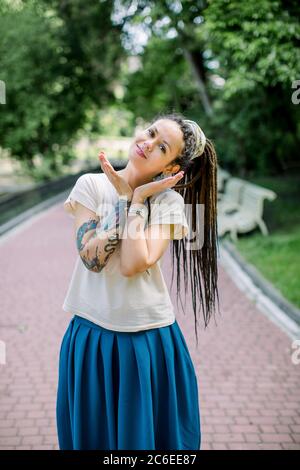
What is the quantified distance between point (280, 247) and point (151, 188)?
22.4ft

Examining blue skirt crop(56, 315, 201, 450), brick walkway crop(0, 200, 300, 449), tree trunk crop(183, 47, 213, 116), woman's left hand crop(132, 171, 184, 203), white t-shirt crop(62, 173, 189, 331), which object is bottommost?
brick walkway crop(0, 200, 300, 449)

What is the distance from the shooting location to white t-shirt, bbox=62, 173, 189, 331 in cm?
201

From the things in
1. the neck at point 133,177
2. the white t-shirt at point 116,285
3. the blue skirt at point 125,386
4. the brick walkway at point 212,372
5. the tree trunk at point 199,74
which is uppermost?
the tree trunk at point 199,74

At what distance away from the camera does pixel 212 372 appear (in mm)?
4363

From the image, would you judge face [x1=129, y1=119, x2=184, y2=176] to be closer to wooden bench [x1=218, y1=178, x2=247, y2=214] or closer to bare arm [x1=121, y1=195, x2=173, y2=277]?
bare arm [x1=121, y1=195, x2=173, y2=277]

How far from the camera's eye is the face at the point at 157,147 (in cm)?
201

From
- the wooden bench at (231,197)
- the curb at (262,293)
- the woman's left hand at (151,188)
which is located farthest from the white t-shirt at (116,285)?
the wooden bench at (231,197)

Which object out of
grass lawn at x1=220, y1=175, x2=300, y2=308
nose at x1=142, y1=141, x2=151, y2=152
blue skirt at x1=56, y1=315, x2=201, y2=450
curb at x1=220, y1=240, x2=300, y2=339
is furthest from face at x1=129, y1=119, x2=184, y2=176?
grass lawn at x1=220, y1=175, x2=300, y2=308

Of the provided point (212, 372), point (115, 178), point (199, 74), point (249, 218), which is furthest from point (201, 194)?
point (199, 74)

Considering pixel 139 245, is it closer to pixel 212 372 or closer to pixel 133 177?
pixel 133 177

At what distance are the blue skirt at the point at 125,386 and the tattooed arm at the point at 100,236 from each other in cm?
Answer: 38

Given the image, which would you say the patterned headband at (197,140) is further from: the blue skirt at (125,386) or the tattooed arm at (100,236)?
the blue skirt at (125,386)

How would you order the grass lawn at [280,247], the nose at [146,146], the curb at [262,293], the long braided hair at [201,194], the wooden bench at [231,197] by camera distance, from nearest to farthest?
1. the nose at [146,146]
2. the long braided hair at [201,194]
3. the curb at [262,293]
4. the grass lawn at [280,247]
5. the wooden bench at [231,197]

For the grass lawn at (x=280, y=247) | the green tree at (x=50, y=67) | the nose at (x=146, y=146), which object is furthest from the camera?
the green tree at (x=50, y=67)
